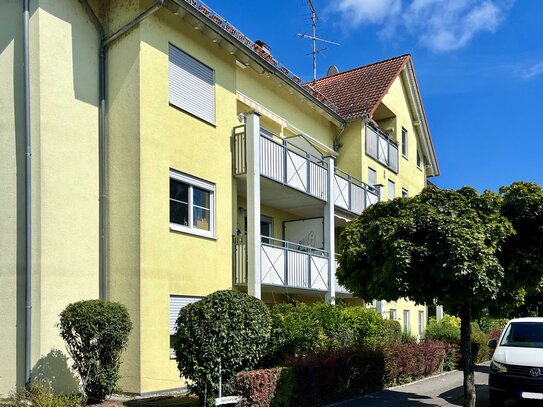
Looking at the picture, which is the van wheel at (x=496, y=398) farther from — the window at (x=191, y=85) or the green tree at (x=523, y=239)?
the window at (x=191, y=85)

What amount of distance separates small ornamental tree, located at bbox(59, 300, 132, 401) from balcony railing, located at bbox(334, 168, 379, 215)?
33.8 feet

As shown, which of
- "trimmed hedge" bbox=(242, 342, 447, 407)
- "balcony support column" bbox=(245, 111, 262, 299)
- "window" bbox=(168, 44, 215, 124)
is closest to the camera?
"trimmed hedge" bbox=(242, 342, 447, 407)

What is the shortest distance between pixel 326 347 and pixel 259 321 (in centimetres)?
315

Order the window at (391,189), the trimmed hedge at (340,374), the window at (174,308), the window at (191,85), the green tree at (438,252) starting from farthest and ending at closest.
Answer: the window at (391,189)
the window at (191,85)
the window at (174,308)
the green tree at (438,252)
the trimmed hedge at (340,374)

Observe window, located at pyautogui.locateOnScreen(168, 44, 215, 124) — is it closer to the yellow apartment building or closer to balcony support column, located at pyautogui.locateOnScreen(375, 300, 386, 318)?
the yellow apartment building

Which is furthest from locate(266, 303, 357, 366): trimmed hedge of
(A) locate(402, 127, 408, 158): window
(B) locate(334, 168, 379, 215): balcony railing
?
(A) locate(402, 127, 408, 158): window

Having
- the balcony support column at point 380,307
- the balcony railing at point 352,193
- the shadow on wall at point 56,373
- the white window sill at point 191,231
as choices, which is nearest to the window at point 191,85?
the white window sill at point 191,231

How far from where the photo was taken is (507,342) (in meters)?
13.6

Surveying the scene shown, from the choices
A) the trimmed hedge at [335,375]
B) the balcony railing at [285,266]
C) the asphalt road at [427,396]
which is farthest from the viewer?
the balcony railing at [285,266]

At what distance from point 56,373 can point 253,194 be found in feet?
20.8

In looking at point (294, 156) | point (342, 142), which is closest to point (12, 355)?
point (294, 156)

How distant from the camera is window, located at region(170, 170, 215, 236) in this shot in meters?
13.6

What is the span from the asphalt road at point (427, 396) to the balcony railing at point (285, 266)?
396cm

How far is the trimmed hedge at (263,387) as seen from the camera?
9.33 m
